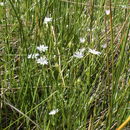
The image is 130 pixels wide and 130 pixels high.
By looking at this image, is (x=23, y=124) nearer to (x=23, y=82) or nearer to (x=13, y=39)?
(x=23, y=82)

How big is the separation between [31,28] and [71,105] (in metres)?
0.60

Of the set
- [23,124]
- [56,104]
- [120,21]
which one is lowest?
[23,124]

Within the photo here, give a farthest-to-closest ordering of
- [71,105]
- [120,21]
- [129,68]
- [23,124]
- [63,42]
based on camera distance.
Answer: [120,21]
[63,42]
[129,68]
[23,124]
[71,105]

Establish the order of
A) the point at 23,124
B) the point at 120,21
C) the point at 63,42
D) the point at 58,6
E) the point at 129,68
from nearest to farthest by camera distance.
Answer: the point at 23,124
the point at 129,68
the point at 63,42
the point at 58,6
the point at 120,21

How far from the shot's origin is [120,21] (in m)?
1.71

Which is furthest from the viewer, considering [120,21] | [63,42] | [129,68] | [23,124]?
[120,21]

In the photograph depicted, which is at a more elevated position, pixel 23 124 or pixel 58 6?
pixel 58 6

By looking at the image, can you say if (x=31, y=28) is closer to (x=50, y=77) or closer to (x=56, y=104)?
(x=50, y=77)

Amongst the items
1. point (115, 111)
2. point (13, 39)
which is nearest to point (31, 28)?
point (13, 39)

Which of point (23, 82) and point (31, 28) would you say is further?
point (31, 28)

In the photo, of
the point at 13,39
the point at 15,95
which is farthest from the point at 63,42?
the point at 15,95

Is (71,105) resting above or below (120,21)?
below

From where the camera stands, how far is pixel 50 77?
3.61 feet

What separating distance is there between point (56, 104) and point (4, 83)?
0.84ft
